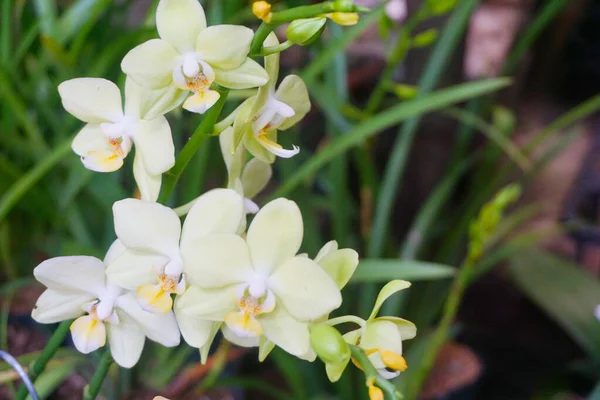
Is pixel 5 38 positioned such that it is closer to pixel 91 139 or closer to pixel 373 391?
pixel 91 139

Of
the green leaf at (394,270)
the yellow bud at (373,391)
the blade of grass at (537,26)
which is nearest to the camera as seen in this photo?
the yellow bud at (373,391)

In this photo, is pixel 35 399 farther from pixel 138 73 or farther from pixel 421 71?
pixel 421 71

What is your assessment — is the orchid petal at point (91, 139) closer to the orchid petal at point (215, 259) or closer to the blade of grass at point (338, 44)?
the orchid petal at point (215, 259)

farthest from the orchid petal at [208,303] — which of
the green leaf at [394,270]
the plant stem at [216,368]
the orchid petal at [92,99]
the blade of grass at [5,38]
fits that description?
the blade of grass at [5,38]

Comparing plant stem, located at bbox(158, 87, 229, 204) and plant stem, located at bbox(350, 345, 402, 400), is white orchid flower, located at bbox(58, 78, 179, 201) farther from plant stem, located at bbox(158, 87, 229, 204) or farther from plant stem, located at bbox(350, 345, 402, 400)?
plant stem, located at bbox(350, 345, 402, 400)

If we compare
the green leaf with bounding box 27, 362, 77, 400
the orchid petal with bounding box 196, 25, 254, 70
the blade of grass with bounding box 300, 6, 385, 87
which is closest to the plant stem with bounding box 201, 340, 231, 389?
the green leaf with bounding box 27, 362, 77, 400
